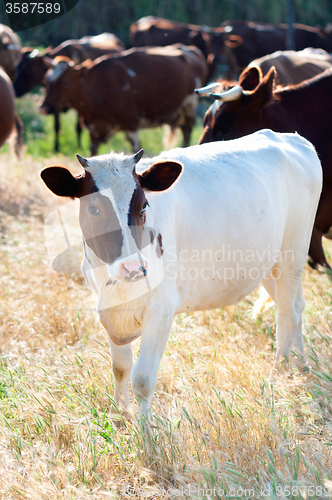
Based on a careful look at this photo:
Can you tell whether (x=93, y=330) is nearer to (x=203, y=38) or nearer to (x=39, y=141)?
(x=39, y=141)

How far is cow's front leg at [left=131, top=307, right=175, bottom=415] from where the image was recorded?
2.48 meters

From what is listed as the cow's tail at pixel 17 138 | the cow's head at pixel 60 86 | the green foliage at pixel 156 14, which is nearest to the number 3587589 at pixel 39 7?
the cow's head at pixel 60 86

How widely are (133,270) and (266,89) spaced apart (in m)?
3.01

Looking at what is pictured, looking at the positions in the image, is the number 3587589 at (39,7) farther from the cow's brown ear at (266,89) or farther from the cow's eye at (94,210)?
the cow's eye at (94,210)

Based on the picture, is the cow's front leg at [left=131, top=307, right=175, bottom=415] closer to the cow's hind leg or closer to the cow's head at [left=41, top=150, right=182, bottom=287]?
the cow's head at [left=41, top=150, right=182, bottom=287]

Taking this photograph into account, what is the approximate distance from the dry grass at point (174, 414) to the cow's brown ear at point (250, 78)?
7.14ft

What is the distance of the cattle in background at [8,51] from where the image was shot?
12.2 metres

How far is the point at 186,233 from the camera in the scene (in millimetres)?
2746

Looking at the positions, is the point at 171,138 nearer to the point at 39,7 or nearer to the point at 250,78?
the point at 39,7

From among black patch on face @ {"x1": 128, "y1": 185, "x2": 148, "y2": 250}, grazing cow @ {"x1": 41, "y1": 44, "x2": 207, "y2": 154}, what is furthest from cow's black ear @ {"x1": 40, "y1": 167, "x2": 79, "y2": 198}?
grazing cow @ {"x1": 41, "y1": 44, "x2": 207, "y2": 154}

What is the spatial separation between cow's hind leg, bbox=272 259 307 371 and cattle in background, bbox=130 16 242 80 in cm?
1428

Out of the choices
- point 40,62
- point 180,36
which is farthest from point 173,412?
point 180,36

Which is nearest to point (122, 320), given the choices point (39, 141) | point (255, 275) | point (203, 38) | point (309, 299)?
point (255, 275)

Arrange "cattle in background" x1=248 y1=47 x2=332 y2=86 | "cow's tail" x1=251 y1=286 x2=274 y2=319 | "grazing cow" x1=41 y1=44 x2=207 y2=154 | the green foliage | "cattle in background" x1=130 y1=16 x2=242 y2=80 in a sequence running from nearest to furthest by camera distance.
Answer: "cow's tail" x1=251 y1=286 x2=274 y2=319
"cattle in background" x1=248 y1=47 x2=332 y2=86
"grazing cow" x1=41 y1=44 x2=207 y2=154
"cattle in background" x1=130 y1=16 x2=242 y2=80
the green foliage
